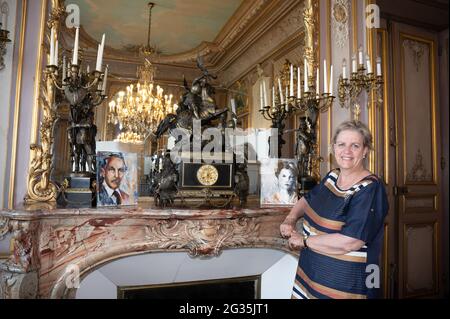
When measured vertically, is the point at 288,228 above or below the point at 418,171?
below

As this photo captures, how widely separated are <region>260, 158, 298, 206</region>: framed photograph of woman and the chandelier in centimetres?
78

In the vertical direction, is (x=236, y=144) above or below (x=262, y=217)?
above

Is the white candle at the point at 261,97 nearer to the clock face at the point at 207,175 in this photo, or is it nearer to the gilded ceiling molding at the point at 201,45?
the gilded ceiling molding at the point at 201,45

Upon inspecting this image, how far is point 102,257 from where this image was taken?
1555 mm

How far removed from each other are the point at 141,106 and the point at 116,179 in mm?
585

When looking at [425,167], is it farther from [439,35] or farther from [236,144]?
[236,144]

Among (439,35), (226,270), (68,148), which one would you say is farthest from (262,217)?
(439,35)

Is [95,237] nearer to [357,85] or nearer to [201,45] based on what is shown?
[201,45]

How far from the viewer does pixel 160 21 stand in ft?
6.79

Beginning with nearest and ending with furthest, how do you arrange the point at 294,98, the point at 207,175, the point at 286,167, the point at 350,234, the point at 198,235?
A: 1. the point at 350,234
2. the point at 198,235
3. the point at 207,175
4. the point at 286,167
5. the point at 294,98

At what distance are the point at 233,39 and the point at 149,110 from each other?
0.85 m

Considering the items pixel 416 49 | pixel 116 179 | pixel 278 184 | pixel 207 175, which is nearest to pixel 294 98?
pixel 278 184

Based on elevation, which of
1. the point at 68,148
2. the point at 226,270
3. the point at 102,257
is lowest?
the point at 226,270
